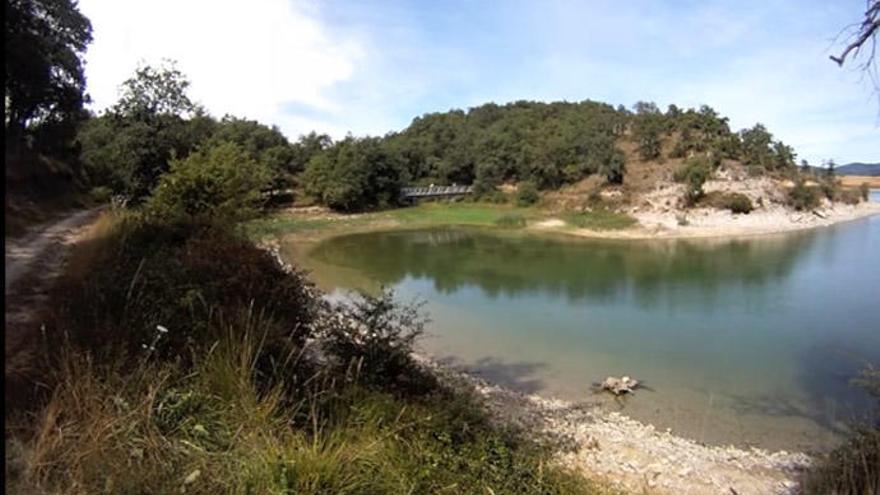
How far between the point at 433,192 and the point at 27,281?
5462cm

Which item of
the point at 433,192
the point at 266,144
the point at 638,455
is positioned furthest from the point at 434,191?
the point at 638,455

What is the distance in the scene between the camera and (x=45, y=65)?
19.5 m

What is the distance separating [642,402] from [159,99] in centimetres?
2285

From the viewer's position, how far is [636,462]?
8781 mm

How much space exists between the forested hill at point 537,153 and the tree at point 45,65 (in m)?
25.0

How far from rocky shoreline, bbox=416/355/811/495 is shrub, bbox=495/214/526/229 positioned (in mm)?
36906

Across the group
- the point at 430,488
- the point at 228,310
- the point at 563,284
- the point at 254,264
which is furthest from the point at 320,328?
the point at 563,284

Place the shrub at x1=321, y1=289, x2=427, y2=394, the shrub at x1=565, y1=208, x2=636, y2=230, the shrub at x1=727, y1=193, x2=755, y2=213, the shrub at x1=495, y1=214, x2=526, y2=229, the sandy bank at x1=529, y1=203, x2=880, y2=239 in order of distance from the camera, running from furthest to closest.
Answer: the shrub at x1=495, y1=214, x2=526, y2=229, the shrub at x1=727, y1=193, x2=755, y2=213, the shrub at x1=565, y1=208, x2=636, y2=230, the sandy bank at x1=529, y1=203, x2=880, y2=239, the shrub at x1=321, y1=289, x2=427, y2=394

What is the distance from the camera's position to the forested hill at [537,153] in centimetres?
5378

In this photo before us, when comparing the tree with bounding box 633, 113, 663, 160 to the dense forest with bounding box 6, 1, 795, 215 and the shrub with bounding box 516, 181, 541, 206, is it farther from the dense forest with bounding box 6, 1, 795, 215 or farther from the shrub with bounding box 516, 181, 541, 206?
the shrub with bounding box 516, 181, 541, 206

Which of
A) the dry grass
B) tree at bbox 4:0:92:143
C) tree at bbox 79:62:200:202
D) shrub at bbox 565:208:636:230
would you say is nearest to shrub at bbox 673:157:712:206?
shrub at bbox 565:208:636:230

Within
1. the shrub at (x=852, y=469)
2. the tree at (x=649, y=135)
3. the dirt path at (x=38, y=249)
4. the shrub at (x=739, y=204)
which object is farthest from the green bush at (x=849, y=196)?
the dirt path at (x=38, y=249)

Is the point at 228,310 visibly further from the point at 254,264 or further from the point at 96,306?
the point at 254,264

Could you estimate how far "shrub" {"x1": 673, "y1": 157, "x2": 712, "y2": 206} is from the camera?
49.9 m
